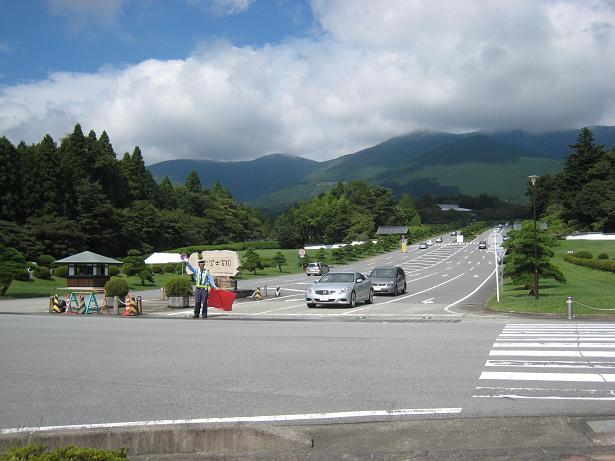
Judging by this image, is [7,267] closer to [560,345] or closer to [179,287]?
[179,287]

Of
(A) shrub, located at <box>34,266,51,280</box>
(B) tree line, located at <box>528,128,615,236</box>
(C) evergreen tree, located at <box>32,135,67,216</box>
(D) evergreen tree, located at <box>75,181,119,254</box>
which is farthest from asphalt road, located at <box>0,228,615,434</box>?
(B) tree line, located at <box>528,128,615,236</box>

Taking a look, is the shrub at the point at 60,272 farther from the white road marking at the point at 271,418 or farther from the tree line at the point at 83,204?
the white road marking at the point at 271,418

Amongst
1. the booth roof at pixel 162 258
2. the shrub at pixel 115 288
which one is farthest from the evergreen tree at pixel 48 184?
the shrub at pixel 115 288

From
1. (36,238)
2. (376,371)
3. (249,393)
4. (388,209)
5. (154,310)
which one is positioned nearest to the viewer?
(249,393)

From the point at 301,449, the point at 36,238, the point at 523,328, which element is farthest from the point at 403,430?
the point at 36,238

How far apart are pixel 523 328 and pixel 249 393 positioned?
32.1 feet

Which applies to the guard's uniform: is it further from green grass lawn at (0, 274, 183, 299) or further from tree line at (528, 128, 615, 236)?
tree line at (528, 128, 615, 236)

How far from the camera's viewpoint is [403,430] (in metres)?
6.17

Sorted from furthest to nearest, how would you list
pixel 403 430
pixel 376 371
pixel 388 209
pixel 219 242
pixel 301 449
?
pixel 388 209 → pixel 219 242 → pixel 376 371 → pixel 403 430 → pixel 301 449

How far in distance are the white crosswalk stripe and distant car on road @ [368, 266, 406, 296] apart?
60.6 ft

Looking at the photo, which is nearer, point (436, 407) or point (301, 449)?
point (301, 449)

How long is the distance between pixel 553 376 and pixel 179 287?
68.4ft

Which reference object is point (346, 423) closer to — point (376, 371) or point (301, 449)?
point (301, 449)

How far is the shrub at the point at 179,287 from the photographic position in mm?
27188
